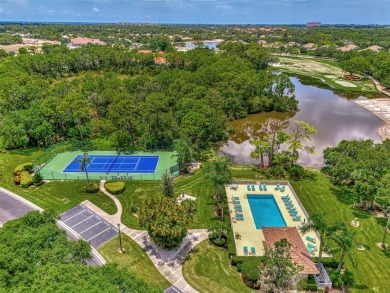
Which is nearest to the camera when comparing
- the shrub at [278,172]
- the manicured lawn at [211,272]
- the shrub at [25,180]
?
the manicured lawn at [211,272]

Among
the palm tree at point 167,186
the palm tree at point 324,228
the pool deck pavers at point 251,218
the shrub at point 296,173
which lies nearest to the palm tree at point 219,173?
the palm tree at point 167,186

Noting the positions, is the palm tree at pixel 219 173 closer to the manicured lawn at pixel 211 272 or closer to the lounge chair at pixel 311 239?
the manicured lawn at pixel 211 272

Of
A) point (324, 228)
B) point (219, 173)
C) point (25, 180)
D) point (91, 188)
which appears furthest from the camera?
point (25, 180)

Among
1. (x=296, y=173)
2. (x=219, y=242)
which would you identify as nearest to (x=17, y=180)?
(x=219, y=242)

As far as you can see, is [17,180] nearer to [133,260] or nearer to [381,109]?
[133,260]

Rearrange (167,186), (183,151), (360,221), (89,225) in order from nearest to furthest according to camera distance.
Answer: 1. (89,225)
2. (360,221)
3. (167,186)
4. (183,151)

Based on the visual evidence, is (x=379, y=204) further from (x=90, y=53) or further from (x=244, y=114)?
(x=90, y=53)

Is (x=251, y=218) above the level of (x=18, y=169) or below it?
below
